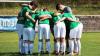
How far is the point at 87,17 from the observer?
29344 mm

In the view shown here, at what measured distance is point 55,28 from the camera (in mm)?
16562

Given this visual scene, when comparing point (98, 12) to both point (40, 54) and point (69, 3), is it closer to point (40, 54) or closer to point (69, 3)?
point (69, 3)

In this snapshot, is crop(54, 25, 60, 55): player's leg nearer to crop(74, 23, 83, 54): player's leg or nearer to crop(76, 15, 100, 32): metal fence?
crop(74, 23, 83, 54): player's leg

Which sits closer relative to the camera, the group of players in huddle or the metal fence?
the group of players in huddle

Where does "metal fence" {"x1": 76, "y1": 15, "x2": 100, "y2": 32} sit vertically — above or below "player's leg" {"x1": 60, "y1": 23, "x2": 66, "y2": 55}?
below

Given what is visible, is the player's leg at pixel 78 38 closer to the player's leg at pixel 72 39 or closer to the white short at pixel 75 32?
the white short at pixel 75 32

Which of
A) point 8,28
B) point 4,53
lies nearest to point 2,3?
point 8,28

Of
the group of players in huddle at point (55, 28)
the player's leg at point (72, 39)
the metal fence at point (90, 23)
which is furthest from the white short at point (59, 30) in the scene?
the metal fence at point (90, 23)

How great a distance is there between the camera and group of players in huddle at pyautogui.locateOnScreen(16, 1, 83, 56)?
16547 millimetres

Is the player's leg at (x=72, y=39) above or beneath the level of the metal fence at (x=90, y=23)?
above

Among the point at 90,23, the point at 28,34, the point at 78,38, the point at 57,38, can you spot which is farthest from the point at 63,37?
the point at 90,23

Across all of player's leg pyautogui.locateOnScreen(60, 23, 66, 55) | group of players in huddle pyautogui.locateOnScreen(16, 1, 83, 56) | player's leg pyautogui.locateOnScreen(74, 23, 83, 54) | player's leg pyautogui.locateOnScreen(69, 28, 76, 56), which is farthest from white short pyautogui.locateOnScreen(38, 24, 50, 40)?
player's leg pyautogui.locateOnScreen(74, 23, 83, 54)

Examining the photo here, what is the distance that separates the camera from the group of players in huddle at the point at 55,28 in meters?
16.5

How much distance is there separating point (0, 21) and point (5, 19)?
387mm
